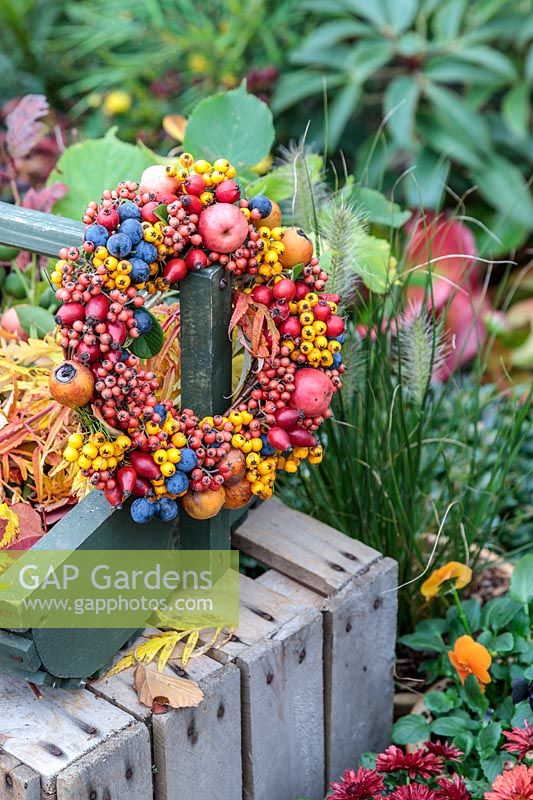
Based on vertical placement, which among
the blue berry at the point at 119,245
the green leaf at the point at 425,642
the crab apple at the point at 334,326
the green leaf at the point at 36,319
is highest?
the blue berry at the point at 119,245

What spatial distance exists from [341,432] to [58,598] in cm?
44

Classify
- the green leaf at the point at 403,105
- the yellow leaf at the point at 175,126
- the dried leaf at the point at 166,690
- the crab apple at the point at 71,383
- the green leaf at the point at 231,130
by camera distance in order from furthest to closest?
the green leaf at the point at 403,105 < the yellow leaf at the point at 175,126 < the green leaf at the point at 231,130 < the dried leaf at the point at 166,690 < the crab apple at the point at 71,383

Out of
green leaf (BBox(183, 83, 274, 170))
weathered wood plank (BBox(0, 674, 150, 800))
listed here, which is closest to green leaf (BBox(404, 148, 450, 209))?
green leaf (BBox(183, 83, 274, 170))

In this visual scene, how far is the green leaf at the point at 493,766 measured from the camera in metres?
0.95

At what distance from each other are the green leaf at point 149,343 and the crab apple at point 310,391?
127mm

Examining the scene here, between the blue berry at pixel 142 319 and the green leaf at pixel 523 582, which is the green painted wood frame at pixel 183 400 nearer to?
the blue berry at pixel 142 319

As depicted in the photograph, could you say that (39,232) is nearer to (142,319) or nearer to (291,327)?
(142,319)

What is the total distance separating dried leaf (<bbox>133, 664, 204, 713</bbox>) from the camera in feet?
2.74

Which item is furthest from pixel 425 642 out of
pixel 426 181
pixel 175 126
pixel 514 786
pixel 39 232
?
pixel 426 181

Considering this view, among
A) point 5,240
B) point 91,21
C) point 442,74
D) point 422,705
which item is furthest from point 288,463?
point 91,21

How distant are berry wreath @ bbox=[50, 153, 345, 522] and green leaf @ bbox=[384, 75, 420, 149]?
1352 mm

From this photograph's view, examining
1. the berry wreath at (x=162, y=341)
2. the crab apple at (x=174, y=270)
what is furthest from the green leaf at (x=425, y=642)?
the crab apple at (x=174, y=270)

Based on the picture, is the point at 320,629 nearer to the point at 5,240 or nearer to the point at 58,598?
the point at 58,598

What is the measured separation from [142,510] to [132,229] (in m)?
0.23
